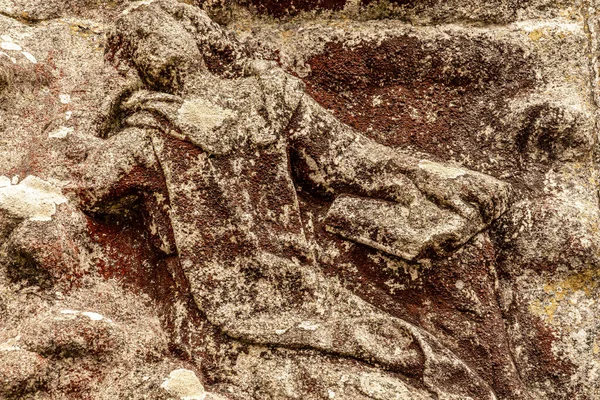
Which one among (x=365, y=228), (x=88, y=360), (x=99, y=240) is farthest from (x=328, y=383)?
(x=99, y=240)

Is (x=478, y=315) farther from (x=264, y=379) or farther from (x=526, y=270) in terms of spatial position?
(x=264, y=379)

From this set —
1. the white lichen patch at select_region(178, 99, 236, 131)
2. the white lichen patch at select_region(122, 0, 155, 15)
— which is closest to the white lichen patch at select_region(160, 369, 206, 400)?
the white lichen patch at select_region(178, 99, 236, 131)

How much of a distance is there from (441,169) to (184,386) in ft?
3.53

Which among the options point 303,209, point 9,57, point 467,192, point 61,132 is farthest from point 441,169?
point 9,57

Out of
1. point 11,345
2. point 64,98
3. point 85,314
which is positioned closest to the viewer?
point 11,345

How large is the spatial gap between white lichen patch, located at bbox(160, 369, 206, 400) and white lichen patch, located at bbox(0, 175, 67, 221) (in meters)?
0.64

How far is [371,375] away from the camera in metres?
2.13

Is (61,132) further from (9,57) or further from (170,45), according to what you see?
(170,45)

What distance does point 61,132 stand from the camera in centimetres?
244

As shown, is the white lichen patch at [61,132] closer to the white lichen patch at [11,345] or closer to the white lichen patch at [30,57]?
the white lichen patch at [30,57]

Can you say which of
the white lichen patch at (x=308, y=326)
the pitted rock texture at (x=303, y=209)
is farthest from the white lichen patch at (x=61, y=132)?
the white lichen patch at (x=308, y=326)

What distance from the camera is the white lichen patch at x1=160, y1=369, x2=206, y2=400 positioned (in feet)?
6.72

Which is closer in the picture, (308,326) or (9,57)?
(308,326)

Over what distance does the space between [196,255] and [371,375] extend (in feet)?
2.12
